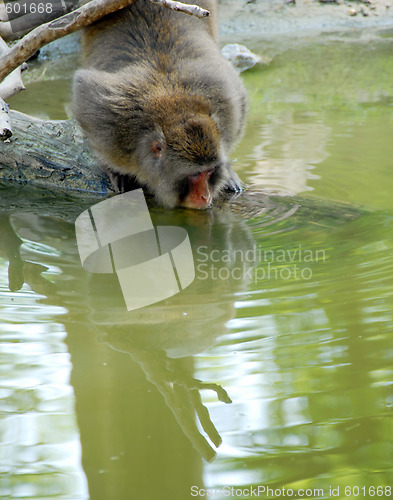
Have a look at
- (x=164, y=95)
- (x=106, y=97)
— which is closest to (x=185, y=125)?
(x=164, y=95)

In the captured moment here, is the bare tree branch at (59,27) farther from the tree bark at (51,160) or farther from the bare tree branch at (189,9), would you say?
the tree bark at (51,160)

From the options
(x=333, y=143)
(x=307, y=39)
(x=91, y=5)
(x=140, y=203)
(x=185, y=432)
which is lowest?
(x=307, y=39)

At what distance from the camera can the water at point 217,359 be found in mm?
1951

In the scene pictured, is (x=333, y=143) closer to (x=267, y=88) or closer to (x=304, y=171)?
(x=304, y=171)

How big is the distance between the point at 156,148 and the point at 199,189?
1.35ft

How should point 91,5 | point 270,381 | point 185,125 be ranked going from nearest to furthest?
point 270,381
point 91,5
point 185,125

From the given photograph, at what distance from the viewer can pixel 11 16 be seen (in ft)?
19.1

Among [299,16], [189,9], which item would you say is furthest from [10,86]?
[299,16]

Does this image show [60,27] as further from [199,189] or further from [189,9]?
[199,189]

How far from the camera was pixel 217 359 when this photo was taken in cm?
258

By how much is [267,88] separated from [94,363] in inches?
244

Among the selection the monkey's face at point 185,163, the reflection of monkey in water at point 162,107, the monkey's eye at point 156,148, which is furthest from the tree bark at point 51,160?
the monkey's eye at point 156,148

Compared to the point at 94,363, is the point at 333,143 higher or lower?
lower

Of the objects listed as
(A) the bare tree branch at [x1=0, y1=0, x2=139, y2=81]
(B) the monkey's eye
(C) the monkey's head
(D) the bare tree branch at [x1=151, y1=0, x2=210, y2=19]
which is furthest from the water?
(D) the bare tree branch at [x1=151, y1=0, x2=210, y2=19]
